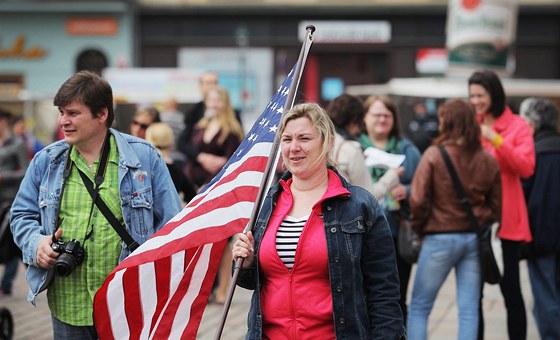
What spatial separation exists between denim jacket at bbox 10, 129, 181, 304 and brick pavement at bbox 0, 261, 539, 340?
3598mm

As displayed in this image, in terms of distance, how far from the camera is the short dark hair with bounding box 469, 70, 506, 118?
7.73 metres

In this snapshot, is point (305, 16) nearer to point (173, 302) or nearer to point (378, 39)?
point (378, 39)

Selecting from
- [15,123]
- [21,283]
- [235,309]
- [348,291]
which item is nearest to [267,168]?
[348,291]

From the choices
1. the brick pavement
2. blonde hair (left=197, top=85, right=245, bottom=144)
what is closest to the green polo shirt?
the brick pavement

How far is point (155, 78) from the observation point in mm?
25484

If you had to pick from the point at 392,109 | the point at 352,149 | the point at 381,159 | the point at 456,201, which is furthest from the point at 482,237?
the point at 392,109

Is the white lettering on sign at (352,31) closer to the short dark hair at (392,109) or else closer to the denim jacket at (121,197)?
the short dark hair at (392,109)

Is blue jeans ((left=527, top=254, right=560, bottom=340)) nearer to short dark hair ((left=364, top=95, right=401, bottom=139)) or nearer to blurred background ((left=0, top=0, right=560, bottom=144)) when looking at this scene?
short dark hair ((left=364, top=95, right=401, bottom=139))

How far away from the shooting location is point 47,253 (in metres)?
4.87

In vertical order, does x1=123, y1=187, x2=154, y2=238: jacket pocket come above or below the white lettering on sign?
below

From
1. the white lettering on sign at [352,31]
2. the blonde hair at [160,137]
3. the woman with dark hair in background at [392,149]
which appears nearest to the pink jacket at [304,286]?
the woman with dark hair in background at [392,149]

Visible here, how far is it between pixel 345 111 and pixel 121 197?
9.02 feet

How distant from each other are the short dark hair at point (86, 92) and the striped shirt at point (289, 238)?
1160mm

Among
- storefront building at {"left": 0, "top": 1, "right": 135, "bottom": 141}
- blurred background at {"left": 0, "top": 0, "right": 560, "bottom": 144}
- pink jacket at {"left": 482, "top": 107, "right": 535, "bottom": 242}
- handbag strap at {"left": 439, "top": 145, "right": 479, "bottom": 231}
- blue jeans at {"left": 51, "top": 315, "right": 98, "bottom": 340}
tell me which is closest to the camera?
blue jeans at {"left": 51, "top": 315, "right": 98, "bottom": 340}
